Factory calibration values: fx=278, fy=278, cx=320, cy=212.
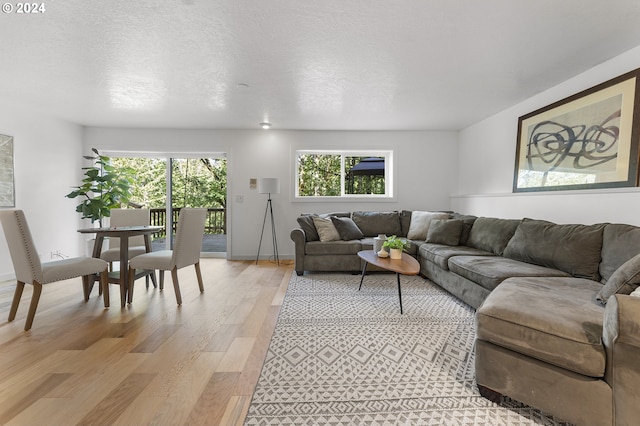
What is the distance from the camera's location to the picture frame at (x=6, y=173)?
3611mm

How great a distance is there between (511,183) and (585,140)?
1079mm

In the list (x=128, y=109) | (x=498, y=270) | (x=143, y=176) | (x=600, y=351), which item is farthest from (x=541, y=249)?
(x=143, y=176)

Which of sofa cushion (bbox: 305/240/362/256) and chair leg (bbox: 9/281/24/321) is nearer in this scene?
chair leg (bbox: 9/281/24/321)

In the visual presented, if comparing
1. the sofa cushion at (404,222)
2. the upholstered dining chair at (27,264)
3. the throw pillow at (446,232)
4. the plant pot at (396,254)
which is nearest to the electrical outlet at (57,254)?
the upholstered dining chair at (27,264)

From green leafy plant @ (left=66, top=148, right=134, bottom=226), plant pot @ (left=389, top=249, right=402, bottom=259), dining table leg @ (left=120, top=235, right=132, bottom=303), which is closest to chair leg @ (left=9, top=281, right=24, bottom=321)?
dining table leg @ (left=120, top=235, right=132, bottom=303)

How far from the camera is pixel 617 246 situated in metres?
2.10

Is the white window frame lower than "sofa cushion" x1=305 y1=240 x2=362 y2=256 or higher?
higher

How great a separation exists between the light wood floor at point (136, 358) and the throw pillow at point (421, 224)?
2.39m

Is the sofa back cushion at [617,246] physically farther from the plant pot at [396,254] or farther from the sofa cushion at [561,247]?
the plant pot at [396,254]

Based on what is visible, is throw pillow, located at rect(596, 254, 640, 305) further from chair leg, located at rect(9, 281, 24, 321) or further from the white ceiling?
chair leg, located at rect(9, 281, 24, 321)

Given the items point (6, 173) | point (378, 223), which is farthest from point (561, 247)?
point (6, 173)

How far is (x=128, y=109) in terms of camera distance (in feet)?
12.8

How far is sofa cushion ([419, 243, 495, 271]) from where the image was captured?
10.3ft

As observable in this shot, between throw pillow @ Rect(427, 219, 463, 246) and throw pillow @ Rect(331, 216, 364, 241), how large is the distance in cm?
105
